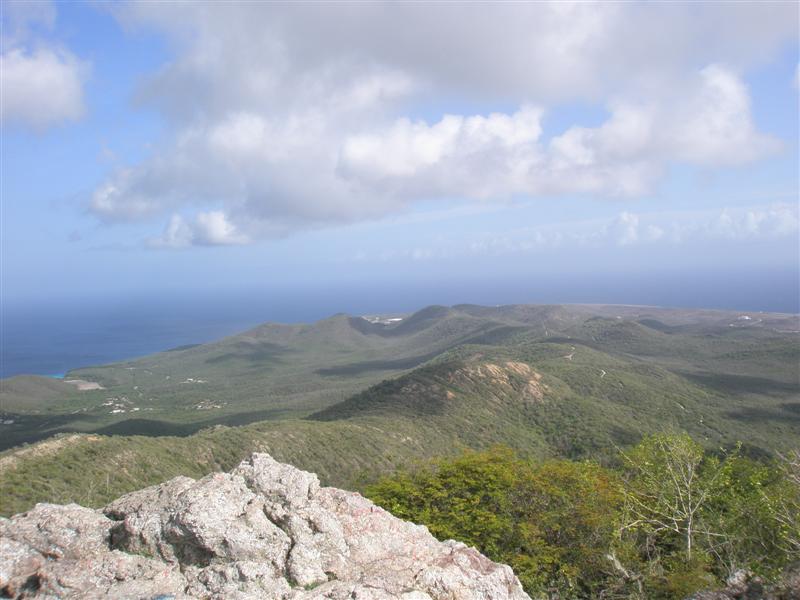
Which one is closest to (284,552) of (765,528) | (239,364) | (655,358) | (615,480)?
(765,528)

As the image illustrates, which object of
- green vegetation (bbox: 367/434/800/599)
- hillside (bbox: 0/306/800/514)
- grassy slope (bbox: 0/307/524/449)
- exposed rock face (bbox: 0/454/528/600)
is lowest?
grassy slope (bbox: 0/307/524/449)

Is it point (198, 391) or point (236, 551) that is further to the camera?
point (198, 391)

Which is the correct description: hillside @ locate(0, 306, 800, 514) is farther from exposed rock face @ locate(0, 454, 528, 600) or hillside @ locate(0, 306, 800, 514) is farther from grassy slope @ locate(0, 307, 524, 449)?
exposed rock face @ locate(0, 454, 528, 600)

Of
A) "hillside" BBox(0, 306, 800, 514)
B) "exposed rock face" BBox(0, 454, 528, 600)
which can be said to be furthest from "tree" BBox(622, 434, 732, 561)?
"hillside" BBox(0, 306, 800, 514)

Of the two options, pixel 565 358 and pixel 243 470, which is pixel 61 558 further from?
pixel 565 358

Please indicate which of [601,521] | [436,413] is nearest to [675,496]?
[601,521]

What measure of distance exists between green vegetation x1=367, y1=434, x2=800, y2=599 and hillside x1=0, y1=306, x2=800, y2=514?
919cm

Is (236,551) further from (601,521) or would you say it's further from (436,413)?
(436,413)

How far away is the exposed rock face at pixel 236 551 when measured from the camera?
372 inches

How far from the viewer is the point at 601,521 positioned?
20.7 m

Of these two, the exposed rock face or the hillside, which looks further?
the hillside

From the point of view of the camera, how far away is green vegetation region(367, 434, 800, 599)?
18.1m

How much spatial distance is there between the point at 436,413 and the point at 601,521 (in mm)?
48613

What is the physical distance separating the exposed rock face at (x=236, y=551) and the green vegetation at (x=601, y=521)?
8.60 metres
